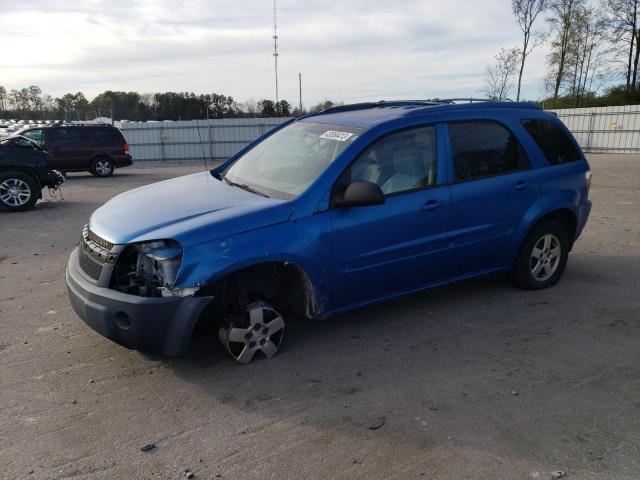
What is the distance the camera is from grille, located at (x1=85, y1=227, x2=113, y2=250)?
12.1 ft

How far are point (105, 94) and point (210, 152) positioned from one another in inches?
1069

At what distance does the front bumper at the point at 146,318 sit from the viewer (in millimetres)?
3436

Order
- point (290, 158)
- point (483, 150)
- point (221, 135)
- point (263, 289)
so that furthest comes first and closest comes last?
point (221, 135) → point (483, 150) → point (290, 158) → point (263, 289)

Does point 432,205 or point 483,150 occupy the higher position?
point 483,150

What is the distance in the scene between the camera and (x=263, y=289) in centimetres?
396

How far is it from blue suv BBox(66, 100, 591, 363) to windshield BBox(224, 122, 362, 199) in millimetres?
16

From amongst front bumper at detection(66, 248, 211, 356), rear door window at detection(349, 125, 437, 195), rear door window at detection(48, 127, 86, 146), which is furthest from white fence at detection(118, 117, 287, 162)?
front bumper at detection(66, 248, 211, 356)

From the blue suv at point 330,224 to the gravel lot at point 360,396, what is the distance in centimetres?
34

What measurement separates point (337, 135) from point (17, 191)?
29.1ft

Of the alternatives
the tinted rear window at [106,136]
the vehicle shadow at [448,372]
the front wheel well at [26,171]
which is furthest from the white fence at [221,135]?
the vehicle shadow at [448,372]

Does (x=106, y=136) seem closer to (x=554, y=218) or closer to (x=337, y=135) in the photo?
(x=337, y=135)

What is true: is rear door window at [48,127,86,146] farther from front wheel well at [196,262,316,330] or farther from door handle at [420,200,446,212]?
door handle at [420,200,446,212]

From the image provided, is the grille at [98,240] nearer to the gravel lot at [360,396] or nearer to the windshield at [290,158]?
the gravel lot at [360,396]

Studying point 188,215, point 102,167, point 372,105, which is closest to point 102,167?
point 102,167
